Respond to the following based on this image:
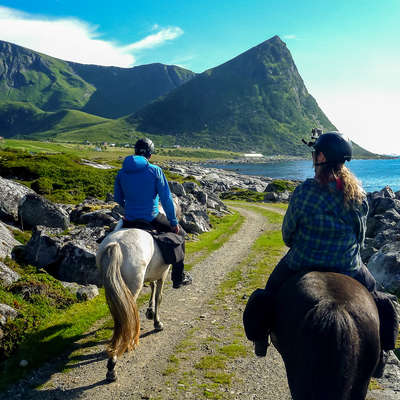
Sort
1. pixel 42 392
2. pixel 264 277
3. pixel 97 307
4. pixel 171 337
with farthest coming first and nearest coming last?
pixel 264 277, pixel 97 307, pixel 171 337, pixel 42 392

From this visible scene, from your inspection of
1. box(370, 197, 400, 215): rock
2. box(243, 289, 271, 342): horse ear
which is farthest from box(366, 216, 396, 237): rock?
box(243, 289, 271, 342): horse ear

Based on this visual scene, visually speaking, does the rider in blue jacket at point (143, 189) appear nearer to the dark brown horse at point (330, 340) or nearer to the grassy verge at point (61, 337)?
the grassy verge at point (61, 337)

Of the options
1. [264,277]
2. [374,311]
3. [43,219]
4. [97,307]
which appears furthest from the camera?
[43,219]

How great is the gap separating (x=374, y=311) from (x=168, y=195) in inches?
211

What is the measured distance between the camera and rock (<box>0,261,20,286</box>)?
30.9ft

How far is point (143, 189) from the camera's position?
7879mm

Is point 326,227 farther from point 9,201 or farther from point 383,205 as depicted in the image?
point 383,205

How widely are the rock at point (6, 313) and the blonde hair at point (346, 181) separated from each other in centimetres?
753

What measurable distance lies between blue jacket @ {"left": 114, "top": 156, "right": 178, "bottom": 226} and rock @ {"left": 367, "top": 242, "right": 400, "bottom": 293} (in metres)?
9.20

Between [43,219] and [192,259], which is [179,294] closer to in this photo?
[192,259]

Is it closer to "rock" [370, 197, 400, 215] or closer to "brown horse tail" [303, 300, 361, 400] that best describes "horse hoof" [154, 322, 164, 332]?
"brown horse tail" [303, 300, 361, 400]

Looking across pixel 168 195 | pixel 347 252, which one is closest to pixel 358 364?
pixel 347 252

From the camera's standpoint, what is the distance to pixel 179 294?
11656mm

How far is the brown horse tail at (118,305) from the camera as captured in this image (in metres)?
6.26
